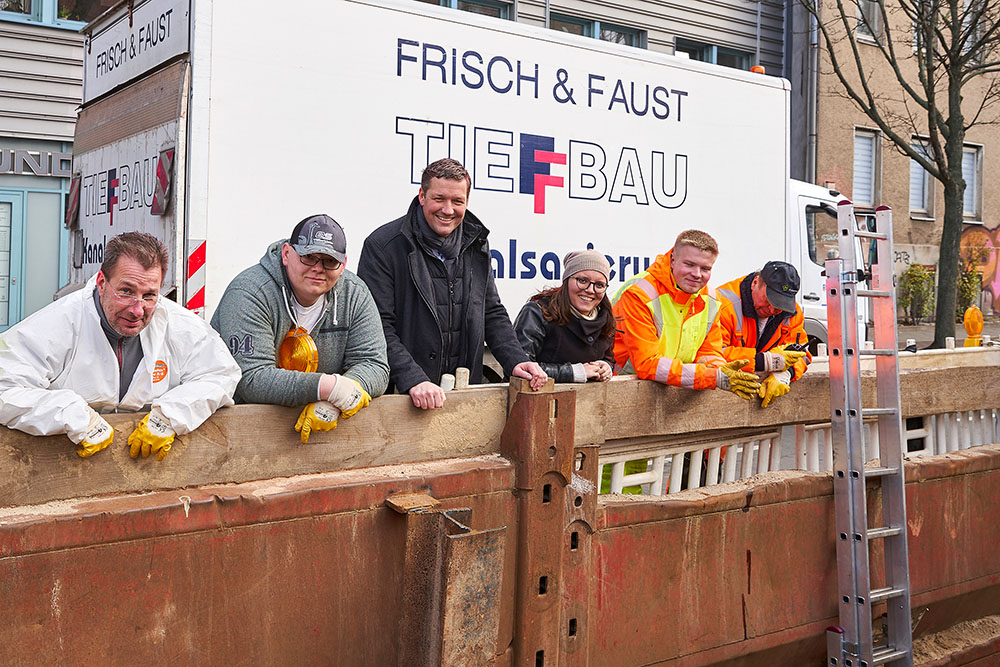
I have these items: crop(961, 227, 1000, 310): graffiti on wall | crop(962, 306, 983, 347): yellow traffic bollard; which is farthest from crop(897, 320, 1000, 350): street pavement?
crop(962, 306, 983, 347): yellow traffic bollard

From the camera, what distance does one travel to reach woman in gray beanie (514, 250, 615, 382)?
16.4 ft

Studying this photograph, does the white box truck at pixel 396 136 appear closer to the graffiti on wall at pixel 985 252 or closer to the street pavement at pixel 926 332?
the street pavement at pixel 926 332

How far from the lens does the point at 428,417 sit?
11.5 ft

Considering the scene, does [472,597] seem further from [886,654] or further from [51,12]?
[51,12]

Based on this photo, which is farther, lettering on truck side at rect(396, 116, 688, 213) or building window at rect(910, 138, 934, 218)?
building window at rect(910, 138, 934, 218)

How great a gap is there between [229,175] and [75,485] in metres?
4.29

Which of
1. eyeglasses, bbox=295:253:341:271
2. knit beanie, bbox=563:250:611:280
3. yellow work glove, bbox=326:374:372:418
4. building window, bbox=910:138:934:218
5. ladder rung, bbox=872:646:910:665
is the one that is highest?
building window, bbox=910:138:934:218

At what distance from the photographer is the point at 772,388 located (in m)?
4.68

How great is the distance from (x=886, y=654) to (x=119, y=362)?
349cm

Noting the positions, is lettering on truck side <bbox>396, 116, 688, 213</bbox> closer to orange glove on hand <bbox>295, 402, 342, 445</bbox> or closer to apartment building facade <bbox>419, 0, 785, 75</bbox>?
orange glove on hand <bbox>295, 402, 342, 445</bbox>

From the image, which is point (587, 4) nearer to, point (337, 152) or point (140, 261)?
point (337, 152)

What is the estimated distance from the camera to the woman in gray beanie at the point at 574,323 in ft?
16.4

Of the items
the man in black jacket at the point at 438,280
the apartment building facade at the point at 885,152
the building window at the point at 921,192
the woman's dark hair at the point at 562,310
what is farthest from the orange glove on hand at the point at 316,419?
the building window at the point at 921,192

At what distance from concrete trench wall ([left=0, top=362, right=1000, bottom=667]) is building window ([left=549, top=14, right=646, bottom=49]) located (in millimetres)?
14404
